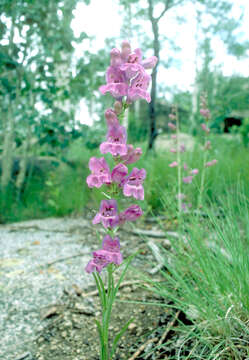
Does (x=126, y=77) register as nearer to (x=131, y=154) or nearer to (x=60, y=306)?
(x=131, y=154)

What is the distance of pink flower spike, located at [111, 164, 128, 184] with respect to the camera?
0.97m

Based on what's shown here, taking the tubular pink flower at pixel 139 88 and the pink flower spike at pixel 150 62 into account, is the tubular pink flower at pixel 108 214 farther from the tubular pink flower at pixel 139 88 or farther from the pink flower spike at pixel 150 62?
the pink flower spike at pixel 150 62

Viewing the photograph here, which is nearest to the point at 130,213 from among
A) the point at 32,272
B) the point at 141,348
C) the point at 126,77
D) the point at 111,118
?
the point at 111,118

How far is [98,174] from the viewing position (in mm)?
1000

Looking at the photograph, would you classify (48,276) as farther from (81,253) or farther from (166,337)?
(166,337)

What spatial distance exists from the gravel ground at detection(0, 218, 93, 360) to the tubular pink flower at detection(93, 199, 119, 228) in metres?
0.73

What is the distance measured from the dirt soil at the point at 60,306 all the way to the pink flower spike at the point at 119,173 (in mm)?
237

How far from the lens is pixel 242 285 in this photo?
115cm

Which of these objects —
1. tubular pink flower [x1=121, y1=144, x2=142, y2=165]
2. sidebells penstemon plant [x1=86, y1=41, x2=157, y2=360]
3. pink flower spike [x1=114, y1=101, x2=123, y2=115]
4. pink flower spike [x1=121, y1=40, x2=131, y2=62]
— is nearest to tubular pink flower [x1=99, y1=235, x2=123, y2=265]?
sidebells penstemon plant [x1=86, y1=41, x2=157, y2=360]

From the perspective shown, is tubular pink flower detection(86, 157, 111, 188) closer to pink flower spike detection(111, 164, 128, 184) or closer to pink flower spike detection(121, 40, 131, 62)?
pink flower spike detection(111, 164, 128, 184)

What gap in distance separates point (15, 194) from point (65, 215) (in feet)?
2.55

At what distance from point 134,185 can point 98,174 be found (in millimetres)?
109

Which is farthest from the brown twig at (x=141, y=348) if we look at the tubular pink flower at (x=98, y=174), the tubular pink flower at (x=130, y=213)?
the tubular pink flower at (x=98, y=174)

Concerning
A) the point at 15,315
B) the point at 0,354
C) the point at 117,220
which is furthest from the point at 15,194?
the point at 117,220
